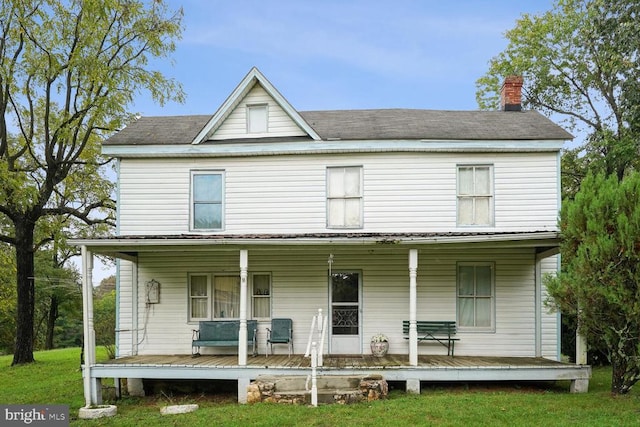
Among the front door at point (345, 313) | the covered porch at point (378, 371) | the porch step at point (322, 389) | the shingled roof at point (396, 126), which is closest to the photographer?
the porch step at point (322, 389)

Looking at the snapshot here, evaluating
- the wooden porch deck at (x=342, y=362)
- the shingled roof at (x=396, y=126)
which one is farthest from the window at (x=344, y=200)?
the wooden porch deck at (x=342, y=362)

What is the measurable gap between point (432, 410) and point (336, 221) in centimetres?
542

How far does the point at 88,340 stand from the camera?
11273 millimetres

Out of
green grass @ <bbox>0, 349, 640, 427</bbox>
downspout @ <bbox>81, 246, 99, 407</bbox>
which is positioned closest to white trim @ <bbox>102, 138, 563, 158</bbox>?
downspout @ <bbox>81, 246, 99, 407</bbox>

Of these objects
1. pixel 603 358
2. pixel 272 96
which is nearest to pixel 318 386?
pixel 272 96

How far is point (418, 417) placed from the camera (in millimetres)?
9086

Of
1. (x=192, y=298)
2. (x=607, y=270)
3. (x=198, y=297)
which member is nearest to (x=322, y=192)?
(x=198, y=297)

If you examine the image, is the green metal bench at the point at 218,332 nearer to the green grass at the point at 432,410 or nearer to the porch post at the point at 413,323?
the green grass at the point at 432,410

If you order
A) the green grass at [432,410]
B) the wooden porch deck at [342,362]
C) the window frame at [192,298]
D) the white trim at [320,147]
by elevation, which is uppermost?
the white trim at [320,147]

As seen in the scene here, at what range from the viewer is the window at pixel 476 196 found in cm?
1342

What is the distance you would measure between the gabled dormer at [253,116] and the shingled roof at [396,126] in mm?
714

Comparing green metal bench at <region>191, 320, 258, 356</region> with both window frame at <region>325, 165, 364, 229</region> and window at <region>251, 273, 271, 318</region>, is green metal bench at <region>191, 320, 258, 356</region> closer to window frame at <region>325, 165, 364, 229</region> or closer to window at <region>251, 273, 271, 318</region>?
window at <region>251, 273, 271, 318</region>

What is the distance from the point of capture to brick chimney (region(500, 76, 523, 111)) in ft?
53.8

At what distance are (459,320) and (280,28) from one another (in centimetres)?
1355
